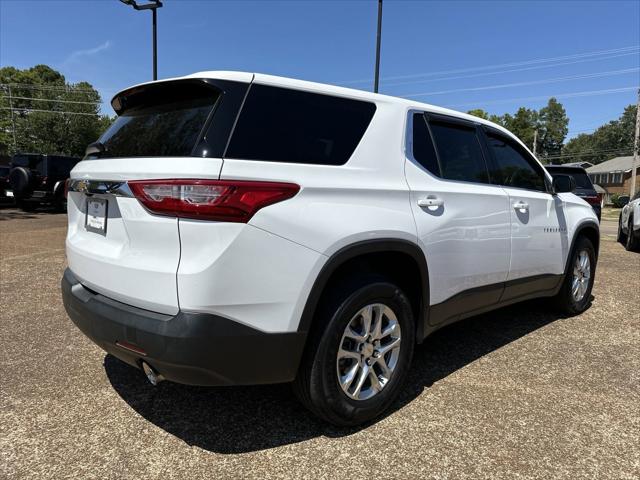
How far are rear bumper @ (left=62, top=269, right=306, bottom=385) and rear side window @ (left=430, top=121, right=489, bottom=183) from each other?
162cm

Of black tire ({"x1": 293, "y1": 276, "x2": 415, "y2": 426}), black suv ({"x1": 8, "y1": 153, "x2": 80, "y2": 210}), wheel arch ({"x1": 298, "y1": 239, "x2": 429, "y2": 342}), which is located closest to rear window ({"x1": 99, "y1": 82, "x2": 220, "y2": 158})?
wheel arch ({"x1": 298, "y1": 239, "x2": 429, "y2": 342})

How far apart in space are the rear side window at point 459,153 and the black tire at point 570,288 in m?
1.76

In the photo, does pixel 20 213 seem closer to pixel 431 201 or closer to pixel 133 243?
pixel 133 243

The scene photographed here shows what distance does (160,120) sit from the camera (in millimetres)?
2391

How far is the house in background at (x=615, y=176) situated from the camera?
52938mm

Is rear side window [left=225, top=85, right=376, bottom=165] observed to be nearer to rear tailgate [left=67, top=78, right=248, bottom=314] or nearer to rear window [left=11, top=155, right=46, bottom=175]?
rear tailgate [left=67, top=78, right=248, bottom=314]

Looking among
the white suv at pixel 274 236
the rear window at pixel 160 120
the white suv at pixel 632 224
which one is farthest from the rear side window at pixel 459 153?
the white suv at pixel 632 224

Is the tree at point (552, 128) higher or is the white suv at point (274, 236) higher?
the tree at point (552, 128)

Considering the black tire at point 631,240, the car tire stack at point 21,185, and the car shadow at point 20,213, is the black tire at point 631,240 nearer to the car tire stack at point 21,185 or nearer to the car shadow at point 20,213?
the car tire stack at point 21,185

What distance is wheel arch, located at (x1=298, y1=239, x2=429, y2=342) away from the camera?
86.8 inches

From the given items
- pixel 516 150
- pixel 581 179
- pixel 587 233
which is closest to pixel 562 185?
pixel 516 150

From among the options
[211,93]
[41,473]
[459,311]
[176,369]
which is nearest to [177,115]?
[211,93]

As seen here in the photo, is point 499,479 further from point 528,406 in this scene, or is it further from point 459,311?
point 459,311

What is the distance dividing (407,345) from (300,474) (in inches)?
38.0
